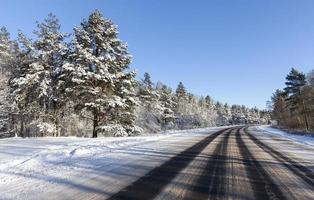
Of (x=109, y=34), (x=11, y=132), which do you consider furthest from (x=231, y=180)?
(x=11, y=132)

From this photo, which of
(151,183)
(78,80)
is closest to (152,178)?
(151,183)

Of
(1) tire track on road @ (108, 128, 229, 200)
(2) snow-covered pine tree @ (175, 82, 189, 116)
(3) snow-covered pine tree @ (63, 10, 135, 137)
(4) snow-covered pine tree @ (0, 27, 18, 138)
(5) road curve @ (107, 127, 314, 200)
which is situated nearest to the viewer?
(1) tire track on road @ (108, 128, 229, 200)

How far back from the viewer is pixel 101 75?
80.5 feet

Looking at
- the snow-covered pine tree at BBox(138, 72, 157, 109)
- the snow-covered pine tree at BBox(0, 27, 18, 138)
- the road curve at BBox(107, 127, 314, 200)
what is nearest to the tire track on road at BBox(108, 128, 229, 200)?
the road curve at BBox(107, 127, 314, 200)

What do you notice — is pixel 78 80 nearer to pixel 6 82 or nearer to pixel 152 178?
pixel 152 178

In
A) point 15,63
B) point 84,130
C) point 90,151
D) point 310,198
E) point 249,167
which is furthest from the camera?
point 84,130

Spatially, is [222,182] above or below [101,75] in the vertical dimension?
below

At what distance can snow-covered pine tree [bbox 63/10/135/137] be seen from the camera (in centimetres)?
2417

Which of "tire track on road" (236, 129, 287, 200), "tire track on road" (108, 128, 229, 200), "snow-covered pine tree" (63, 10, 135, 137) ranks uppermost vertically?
"snow-covered pine tree" (63, 10, 135, 137)

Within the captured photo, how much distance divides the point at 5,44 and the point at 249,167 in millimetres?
42658

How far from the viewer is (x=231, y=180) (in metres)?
6.95

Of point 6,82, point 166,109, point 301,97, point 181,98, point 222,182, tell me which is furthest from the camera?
point 181,98

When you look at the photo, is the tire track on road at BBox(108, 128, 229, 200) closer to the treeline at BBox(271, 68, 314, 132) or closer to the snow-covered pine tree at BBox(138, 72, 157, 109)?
the snow-covered pine tree at BBox(138, 72, 157, 109)

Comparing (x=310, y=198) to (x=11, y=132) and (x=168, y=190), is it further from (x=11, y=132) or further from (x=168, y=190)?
(x=11, y=132)
